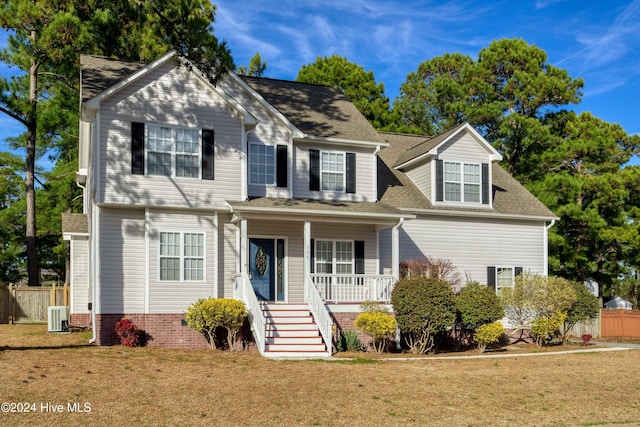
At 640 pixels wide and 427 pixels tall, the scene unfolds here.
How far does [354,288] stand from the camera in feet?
70.0

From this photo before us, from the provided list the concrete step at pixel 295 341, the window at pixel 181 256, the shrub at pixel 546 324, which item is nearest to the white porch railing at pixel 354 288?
the concrete step at pixel 295 341

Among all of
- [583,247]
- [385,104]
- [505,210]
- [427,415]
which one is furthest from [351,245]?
[385,104]

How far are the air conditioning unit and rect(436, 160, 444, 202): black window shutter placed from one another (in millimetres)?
13495

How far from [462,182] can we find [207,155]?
32.7ft

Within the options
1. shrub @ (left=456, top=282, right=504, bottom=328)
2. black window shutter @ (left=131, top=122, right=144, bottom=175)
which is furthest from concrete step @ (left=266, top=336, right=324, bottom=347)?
black window shutter @ (left=131, top=122, right=144, bottom=175)

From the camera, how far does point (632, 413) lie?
13031mm

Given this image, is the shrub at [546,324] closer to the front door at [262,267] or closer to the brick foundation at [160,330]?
the front door at [262,267]

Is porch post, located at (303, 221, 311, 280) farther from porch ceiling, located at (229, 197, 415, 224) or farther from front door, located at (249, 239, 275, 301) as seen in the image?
front door, located at (249, 239, 275, 301)

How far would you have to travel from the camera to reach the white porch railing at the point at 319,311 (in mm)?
19047

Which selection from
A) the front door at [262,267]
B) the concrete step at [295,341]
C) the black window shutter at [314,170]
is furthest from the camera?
the black window shutter at [314,170]

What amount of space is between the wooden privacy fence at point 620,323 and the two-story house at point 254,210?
560 centimetres

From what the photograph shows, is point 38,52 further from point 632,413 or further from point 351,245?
point 632,413

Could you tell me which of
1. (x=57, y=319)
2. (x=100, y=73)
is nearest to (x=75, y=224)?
(x=57, y=319)

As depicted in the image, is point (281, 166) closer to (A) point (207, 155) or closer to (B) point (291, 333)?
(A) point (207, 155)
